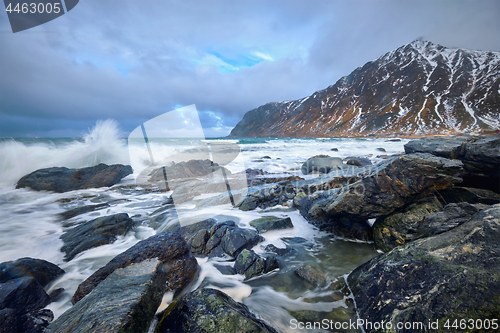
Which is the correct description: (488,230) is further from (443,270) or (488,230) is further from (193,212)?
(193,212)

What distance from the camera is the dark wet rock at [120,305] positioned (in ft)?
6.05

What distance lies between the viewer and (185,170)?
505 inches

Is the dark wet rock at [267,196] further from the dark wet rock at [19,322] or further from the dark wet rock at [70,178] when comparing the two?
the dark wet rock at [70,178]

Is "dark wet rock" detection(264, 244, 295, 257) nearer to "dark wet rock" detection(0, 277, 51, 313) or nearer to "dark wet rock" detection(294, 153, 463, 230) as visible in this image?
"dark wet rock" detection(294, 153, 463, 230)

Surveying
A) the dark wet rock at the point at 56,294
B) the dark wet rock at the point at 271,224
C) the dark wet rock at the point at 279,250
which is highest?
the dark wet rock at the point at 56,294

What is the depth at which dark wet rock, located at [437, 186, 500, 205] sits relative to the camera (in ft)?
12.1

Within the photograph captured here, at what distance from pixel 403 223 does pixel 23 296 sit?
21.3 ft

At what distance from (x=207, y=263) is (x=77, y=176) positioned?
36.3 feet

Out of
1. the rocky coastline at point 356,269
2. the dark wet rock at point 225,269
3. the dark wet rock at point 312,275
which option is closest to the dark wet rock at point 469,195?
the rocky coastline at point 356,269

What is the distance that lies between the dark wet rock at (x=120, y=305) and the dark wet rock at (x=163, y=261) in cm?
33

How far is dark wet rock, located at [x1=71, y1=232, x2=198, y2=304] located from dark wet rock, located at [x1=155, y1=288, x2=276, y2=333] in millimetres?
935

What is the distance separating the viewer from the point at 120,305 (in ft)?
6.67

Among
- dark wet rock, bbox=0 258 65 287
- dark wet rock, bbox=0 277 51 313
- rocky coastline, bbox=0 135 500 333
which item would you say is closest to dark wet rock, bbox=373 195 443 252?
rocky coastline, bbox=0 135 500 333

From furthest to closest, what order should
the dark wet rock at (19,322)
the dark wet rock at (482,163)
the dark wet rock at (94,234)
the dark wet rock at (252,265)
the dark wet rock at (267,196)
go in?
1. the dark wet rock at (267,196)
2. the dark wet rock at (94,234)
3. the dark wet rock at (482,163)
4. the dark wet rock at (252,265)
5. the dark wet rock at (19,322)
